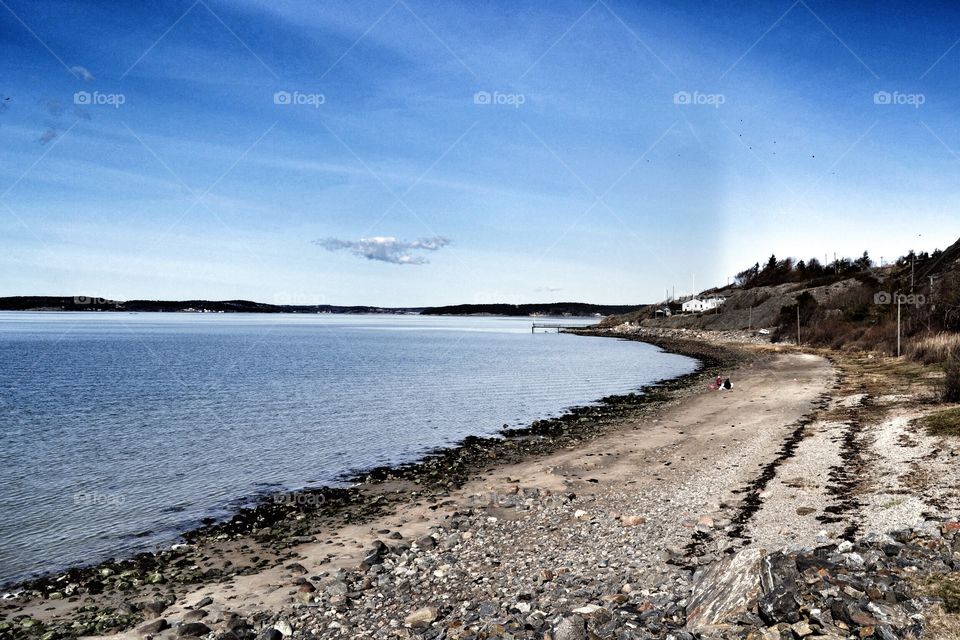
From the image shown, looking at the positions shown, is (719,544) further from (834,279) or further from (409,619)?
(834,279)

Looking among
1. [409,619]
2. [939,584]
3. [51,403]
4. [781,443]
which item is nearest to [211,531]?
[409,619]

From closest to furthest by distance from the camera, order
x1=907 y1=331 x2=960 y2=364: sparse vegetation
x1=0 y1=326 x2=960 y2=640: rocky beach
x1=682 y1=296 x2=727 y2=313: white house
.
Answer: x1=0 y1=326 x2=960 y2=640: rocky beach < x1=907 y1=331 x2=960 y2=364: sparse vegetation < x1=682 y1=296 x2=727 y2=313: white house

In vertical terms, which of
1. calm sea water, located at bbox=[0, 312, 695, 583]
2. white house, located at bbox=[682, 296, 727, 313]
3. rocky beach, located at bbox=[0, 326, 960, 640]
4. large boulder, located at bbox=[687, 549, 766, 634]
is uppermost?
white house, located at bbox=[682, 296, 727, 313]

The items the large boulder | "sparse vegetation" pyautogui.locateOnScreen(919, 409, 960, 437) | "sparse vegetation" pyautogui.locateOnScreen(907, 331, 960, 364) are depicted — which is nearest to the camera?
the large boulder

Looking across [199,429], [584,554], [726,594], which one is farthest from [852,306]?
[726,594]

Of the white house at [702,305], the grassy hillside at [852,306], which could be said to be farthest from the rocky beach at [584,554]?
the white house at [702,305]

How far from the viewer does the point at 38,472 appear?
22.5 metres

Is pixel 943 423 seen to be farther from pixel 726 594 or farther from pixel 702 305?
pixel 702 305

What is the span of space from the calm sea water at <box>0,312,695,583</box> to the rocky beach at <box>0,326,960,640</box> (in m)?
2.20

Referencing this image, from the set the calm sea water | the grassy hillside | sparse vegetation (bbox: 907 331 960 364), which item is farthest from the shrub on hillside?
the calm sea water

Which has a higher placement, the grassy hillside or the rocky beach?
the grassy hillside

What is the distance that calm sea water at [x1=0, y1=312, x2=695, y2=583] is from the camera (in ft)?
56.3

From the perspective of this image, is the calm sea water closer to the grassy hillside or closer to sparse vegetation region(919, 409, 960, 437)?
sparse vegetation region(919, 409, 960, 437)

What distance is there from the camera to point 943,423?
19812mm
